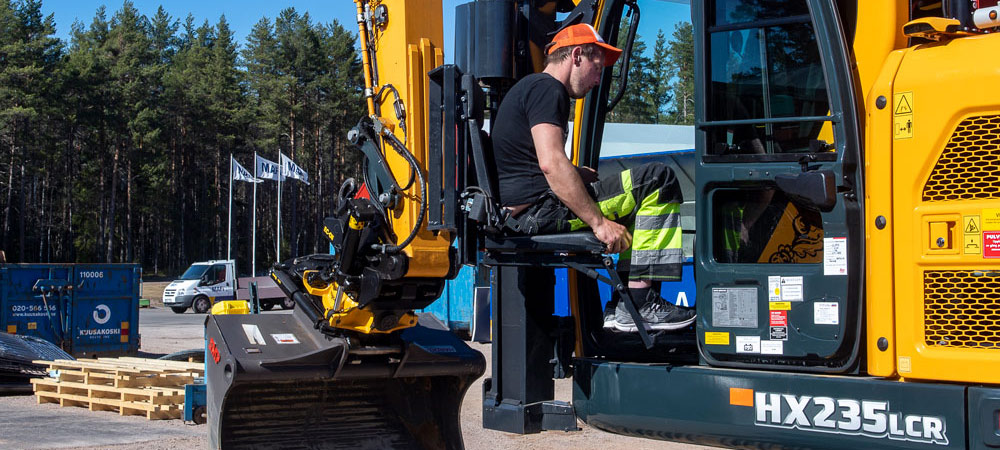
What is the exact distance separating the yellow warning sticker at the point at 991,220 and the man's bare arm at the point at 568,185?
1.52 meters

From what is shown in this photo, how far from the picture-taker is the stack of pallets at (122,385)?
409 inches

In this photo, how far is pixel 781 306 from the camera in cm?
388

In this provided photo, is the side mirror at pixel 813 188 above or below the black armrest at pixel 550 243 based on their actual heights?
above

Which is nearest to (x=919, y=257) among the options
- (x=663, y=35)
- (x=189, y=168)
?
(x=663, y=35)

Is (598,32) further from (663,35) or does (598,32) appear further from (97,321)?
(97,321)

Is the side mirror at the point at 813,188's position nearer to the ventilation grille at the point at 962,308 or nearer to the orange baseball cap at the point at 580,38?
the ventilation grille at the point at 962,308

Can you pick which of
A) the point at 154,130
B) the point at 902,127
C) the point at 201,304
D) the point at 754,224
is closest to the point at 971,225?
the point at 902,127

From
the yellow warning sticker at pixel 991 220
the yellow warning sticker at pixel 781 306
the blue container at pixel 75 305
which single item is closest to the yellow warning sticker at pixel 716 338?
the yellow warning sticker at pixel 781 306

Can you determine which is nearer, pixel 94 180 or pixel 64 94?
pixel 64 94

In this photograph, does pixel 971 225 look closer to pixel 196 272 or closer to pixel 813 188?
pixel 813 188

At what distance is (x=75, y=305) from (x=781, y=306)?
43.8 ft

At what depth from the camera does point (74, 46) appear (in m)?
66.6

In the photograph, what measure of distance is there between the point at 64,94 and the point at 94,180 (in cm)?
865

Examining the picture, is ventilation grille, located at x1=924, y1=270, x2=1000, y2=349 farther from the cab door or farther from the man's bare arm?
the man's bare arm
